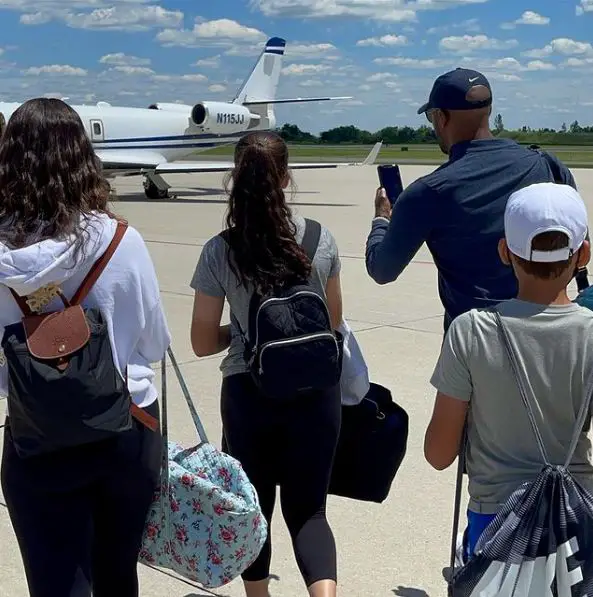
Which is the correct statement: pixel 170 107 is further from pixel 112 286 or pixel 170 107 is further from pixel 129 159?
pixel 112 286

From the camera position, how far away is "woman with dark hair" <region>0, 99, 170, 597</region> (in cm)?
228

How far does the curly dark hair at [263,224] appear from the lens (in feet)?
9.39

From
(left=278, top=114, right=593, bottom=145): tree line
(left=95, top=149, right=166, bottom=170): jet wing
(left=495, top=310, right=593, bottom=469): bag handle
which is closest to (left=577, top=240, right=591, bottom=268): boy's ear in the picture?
(left=495, top=310, right=593, bottom=469): bag handle

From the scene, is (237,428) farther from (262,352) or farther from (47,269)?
(47,269)

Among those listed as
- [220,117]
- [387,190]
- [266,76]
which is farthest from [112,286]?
[266,76]

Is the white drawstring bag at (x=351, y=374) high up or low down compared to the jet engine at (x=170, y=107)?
down

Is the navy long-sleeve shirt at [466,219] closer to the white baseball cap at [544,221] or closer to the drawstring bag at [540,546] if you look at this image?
the white baseball cap at [544,221]

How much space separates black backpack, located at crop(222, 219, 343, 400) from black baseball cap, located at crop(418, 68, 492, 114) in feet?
2.78

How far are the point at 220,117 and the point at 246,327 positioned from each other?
27503 mm

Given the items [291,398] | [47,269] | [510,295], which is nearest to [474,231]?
[510,295]

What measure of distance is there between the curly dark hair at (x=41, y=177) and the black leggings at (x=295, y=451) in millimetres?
937

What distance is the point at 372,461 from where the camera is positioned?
3385 mm

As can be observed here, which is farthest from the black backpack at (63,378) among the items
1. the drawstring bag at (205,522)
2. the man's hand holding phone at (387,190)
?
the man's hand holding phone at (387,190)

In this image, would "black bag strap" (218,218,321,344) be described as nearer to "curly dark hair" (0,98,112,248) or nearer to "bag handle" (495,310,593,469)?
"curly dark hair" (0,98,112,248)
